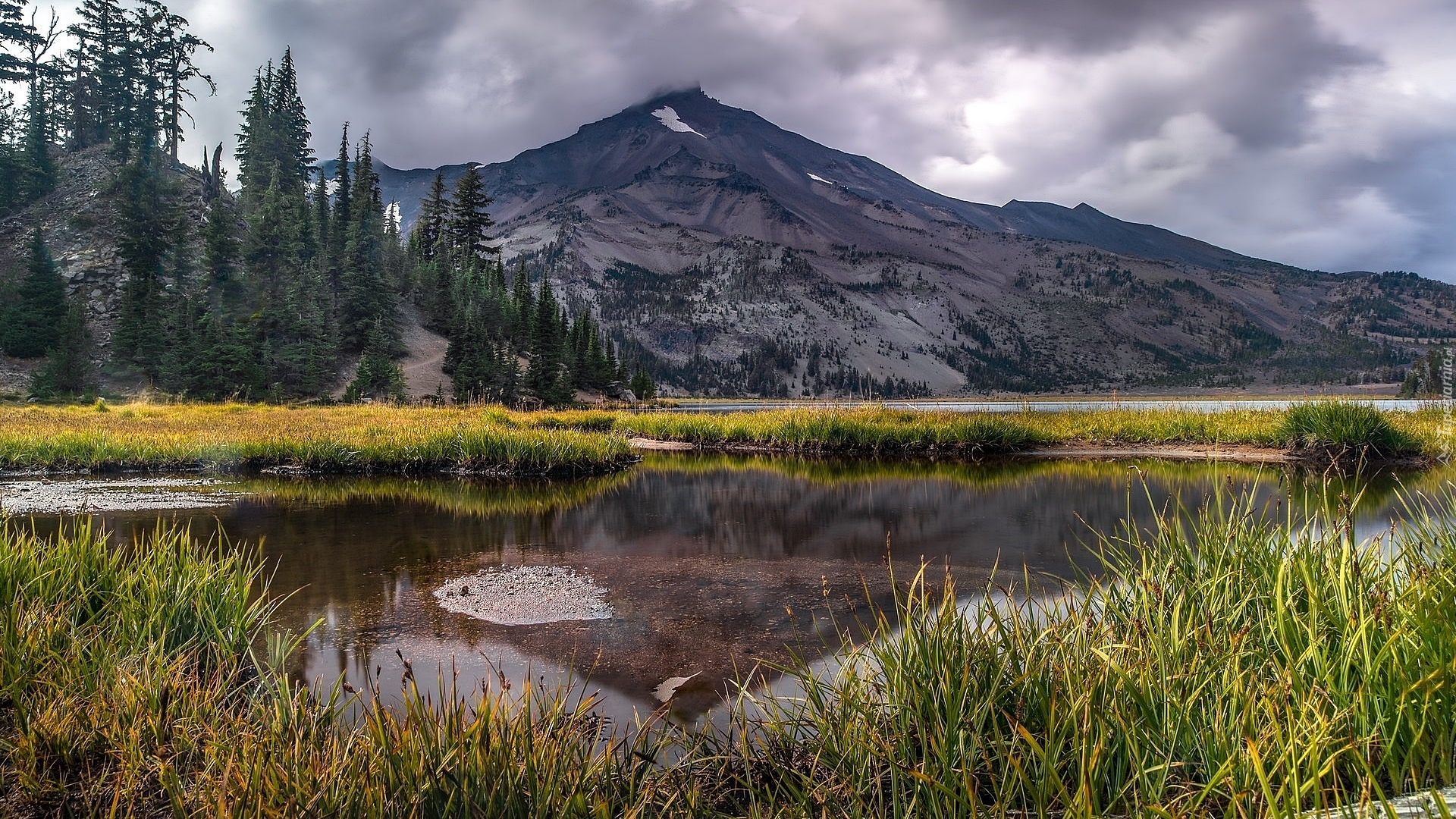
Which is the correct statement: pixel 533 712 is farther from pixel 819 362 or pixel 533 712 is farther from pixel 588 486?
pixel 819 362

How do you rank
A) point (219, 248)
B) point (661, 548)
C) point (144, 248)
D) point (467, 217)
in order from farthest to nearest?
point (467, 217)
point (219, 248)
point (144, 248)
point (661, 548)

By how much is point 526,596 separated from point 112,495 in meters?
11.5

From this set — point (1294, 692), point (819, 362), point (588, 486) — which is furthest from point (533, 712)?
point (819, 362)

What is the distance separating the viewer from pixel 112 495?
1362 cm

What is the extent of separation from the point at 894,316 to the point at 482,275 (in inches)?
5409

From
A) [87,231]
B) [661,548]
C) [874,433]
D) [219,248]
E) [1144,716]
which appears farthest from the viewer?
[87,231]

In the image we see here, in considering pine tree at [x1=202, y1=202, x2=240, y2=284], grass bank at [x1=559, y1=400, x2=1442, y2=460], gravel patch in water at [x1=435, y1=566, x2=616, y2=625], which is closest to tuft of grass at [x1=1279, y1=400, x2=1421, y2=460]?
grass bank at [x1=559, y1=400, x2=1442, y2=460]

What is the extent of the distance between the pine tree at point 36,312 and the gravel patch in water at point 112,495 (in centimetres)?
4329

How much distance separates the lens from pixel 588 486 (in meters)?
17.1

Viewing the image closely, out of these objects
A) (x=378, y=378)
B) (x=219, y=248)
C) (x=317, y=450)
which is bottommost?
(x=317, y=450)

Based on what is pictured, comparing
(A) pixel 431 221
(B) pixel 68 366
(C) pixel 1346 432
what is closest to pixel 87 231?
(B) pixel 68 366

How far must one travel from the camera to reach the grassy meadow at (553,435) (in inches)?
730

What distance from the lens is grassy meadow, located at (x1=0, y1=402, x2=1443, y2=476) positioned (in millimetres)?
18547

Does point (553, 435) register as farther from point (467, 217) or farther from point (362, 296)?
point (467, 217)
